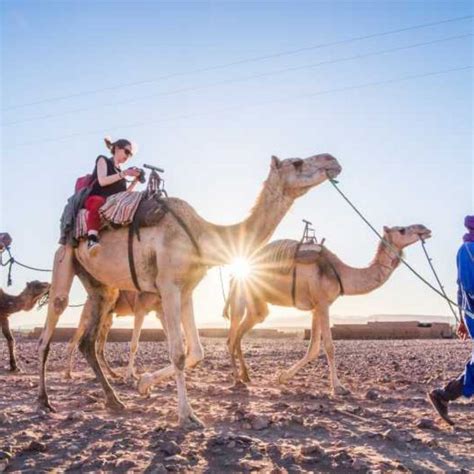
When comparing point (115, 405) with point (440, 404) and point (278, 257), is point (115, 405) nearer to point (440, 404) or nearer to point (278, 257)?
point (440, 404)

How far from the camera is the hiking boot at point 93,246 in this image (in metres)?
7.39

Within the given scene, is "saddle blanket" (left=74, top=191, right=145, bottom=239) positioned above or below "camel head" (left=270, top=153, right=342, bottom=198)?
below

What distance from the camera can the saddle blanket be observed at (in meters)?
7.30

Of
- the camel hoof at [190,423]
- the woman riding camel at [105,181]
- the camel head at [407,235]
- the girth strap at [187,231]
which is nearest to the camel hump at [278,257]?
the camel head at [407,235]

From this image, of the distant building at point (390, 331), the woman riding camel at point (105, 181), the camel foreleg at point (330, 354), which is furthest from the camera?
the distant building at point (390, 331)

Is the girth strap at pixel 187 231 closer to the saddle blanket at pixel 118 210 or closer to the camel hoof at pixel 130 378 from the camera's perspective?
the saddle blanket at pixel 118 210

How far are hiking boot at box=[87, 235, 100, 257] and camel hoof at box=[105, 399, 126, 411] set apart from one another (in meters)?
1.71

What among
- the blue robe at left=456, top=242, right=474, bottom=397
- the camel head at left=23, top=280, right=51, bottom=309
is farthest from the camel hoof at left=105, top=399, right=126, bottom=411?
the camel head at left=23, top=280, right=51, bottom=309

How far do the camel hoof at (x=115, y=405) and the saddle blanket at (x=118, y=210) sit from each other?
1.97 m

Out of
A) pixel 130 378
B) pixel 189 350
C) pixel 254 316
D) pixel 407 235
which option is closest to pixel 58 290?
pixel 189 350

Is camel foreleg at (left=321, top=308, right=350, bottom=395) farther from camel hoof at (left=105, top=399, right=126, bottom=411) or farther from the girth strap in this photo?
the girth strap

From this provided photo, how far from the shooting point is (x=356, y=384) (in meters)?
10.9

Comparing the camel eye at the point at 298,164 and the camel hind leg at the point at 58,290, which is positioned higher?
the camel eye at the point at 298,164

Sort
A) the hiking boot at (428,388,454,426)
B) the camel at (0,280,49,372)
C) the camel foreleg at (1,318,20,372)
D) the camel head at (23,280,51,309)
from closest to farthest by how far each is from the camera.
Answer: the hiking boot at (428,388,454,426)
the camel foreleg at (1,318,20,372)
the camel at (0,280,49,372)
the camel head at (23,280,51,309)
